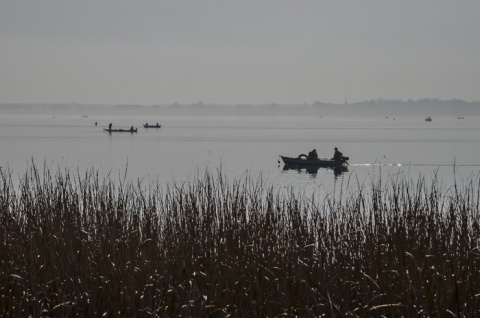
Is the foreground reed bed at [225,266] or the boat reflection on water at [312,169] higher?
the foreground reed bed at [225,266]

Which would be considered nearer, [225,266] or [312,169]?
[225,266]

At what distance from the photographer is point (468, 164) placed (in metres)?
60.9

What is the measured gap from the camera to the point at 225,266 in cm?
808

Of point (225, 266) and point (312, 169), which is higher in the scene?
point (225, 266)

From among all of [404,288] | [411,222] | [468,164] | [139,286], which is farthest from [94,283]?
[468,164]

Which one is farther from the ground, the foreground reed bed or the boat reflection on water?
the foreground reed bed

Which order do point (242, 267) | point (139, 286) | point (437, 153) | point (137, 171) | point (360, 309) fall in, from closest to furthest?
1. point (360, 309)
2. point (139, 286)
3. point (242, 267)
4. point (137, 171)
5. point (437, 153)

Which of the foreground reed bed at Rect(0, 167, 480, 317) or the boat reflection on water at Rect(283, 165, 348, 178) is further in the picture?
the boat reflection on water at Rect(283, 165, 348, 178)

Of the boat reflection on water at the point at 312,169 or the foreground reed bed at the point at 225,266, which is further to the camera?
the boat reflection on water at the point at 312,169

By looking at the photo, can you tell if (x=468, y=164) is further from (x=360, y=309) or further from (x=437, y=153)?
(x=360, y=309)

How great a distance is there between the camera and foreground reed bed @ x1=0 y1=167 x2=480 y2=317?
6.66m

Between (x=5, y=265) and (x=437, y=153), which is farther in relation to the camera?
(x=437, y=153)

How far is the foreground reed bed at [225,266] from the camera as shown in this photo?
6664mm

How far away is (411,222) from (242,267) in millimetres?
2537
